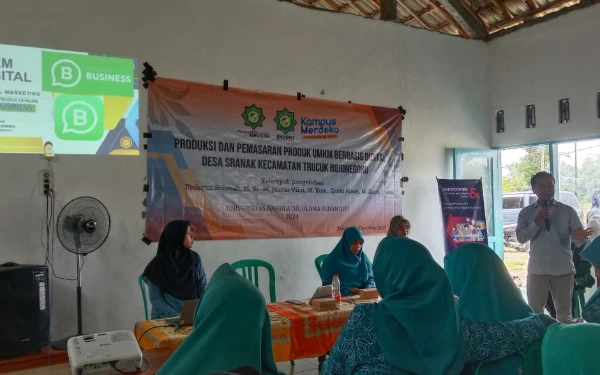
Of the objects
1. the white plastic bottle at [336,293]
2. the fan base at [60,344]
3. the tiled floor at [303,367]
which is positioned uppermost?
the white plastic bottle at [336,293]

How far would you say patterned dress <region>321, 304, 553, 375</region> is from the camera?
4.76 feet

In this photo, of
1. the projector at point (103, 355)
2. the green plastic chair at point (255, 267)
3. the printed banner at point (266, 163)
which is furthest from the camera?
the printed banner at point (266, 163)

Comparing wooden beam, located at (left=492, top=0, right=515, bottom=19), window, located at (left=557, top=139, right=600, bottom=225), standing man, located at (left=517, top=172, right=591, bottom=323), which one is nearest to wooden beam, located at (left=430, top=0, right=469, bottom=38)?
wooden beam, located at (left=492, top=0, right=515, bottom=19)

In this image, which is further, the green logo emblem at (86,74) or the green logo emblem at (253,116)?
the green logo emblem at (253,116)

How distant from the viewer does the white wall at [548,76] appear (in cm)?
461

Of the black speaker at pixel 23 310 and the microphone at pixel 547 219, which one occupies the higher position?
the microphone at pixel 547 219

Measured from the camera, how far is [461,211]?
520 centimetres

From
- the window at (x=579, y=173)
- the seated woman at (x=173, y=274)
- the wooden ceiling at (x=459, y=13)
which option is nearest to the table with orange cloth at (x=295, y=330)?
the seated woman at (x=173, y=274)

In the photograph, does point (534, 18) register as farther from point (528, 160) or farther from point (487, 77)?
point (528, 160)

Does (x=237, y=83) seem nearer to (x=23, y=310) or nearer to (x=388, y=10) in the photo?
(x=388, y=10)

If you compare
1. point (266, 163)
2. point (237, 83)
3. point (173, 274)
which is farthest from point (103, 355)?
point (237, 83)

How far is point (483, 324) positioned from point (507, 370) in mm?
162

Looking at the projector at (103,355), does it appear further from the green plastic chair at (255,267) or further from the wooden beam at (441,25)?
the wooden beam at (441,25)

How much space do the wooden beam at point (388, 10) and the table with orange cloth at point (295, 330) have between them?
343cm
